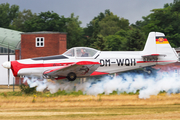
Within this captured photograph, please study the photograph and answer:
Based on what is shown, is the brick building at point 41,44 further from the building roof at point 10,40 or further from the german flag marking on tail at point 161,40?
the german flag marking on tail at point 161,40

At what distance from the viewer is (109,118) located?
10148mm

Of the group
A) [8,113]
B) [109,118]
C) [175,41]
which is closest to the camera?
[109,118]

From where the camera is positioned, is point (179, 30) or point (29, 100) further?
point (179, 30)

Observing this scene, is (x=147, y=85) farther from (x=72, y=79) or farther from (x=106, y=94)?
(x=72, y=79)

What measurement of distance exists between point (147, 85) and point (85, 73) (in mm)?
3516

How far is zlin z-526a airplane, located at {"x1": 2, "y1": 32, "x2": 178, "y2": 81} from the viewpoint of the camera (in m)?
14.1

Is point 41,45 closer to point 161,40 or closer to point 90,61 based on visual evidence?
point 161,40

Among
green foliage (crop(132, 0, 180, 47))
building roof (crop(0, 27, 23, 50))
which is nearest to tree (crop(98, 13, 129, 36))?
green foliage (crop(132, 0, 180, 47))

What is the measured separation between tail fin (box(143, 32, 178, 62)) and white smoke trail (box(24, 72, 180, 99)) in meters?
1.23

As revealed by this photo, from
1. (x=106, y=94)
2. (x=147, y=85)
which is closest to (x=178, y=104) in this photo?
(x=147, y=85)

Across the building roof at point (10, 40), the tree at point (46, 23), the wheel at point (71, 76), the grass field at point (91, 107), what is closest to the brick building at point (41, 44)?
the building roof at point (10, 40)

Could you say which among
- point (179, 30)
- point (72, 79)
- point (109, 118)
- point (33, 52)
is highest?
point (179, 30)

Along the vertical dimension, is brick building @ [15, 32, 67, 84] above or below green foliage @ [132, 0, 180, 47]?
below

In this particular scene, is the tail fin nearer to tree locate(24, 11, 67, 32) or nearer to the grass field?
the grass field
